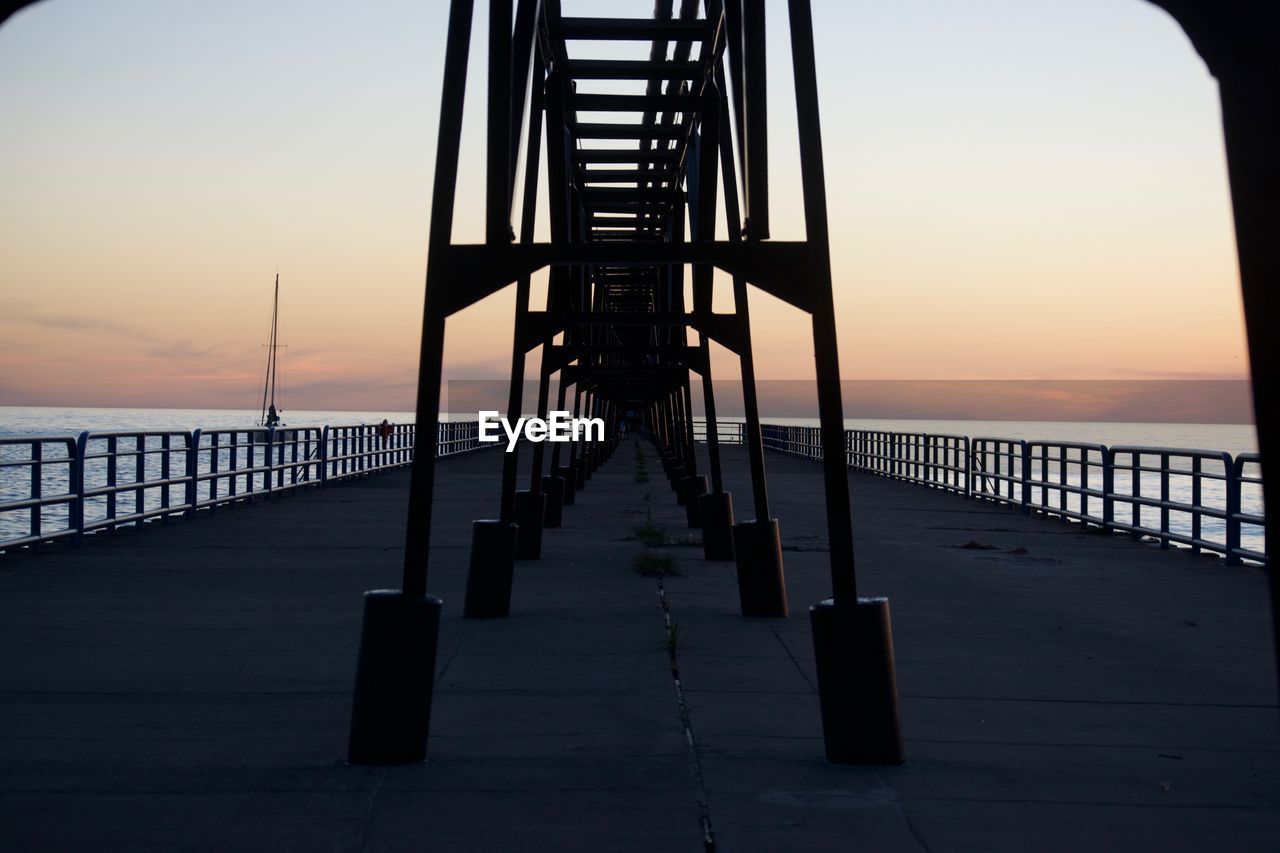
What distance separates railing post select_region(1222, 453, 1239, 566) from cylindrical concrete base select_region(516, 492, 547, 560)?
6308 mm

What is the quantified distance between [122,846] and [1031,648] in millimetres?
5257

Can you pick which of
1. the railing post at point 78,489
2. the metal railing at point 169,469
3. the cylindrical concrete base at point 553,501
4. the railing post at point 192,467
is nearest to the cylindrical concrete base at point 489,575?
the metal railing at point 169,469

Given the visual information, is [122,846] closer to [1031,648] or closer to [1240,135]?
[1240,135]

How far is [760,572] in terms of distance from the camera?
8.17 metres

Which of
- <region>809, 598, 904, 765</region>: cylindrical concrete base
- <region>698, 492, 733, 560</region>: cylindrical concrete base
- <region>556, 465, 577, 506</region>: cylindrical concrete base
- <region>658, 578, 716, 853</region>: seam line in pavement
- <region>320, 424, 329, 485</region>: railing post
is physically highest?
<region>320, 424, 329, 485</region>: railing post

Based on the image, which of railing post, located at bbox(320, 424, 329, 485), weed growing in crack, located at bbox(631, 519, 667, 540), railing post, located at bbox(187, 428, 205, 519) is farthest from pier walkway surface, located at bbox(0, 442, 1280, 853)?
railing post, located at bbox(320, 424, 329, 485)

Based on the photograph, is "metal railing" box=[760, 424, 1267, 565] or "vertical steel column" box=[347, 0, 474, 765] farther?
"metal railing" box=[760, 424, 1267, 565]

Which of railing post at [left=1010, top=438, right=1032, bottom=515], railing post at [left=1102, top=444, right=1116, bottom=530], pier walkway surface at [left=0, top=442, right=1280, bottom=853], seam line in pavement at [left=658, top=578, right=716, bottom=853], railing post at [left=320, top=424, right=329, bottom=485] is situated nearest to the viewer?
seam line in pavement at [left=658, top=578, right=716, bottom=853]

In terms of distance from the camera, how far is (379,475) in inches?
1160

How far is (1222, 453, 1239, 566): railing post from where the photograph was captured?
11945mm

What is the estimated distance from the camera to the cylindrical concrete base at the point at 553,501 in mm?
15062

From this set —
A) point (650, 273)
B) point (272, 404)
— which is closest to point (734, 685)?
point (650, 273)

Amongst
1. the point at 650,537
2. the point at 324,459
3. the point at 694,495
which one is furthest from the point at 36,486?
the point at 324,459

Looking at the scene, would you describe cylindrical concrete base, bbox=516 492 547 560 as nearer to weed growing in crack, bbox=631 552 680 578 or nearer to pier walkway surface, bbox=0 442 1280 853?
pier walkway surface, bbox=0 442 1280 853
